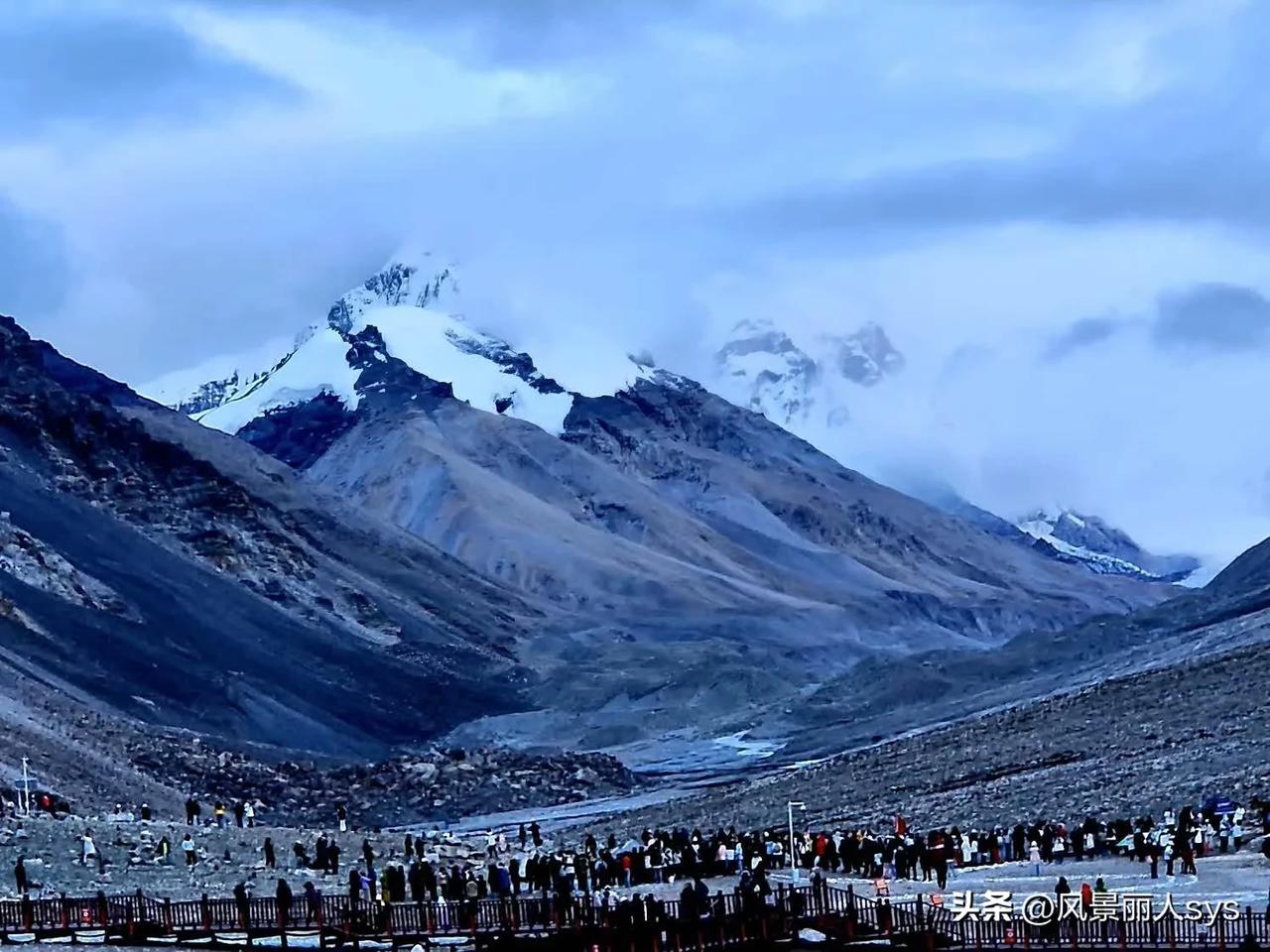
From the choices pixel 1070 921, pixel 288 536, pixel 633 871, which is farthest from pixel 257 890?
pixel 288 536

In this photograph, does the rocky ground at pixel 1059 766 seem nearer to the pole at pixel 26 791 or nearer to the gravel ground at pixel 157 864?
the gravel ground at pixel 157 864

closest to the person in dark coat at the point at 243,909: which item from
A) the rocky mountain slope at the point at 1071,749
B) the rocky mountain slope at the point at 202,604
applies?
the rocky mountain slope at the point at 1071,749

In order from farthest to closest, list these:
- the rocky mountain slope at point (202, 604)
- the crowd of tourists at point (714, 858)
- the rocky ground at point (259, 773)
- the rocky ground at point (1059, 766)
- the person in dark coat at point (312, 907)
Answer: the rocky mountain slope at point (202, 604)
the rocky ground at point (259, 773)
the rocky ground at point (1059, 766)
the crowd of tourists at point (714, 858)
the person in dark coat at point (312, 907)

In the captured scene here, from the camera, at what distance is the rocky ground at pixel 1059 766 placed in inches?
2697

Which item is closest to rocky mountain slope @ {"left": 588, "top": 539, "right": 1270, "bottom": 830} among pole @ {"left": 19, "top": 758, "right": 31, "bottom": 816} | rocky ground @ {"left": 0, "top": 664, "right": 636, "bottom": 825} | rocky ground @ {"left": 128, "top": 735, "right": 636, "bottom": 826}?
rocky ground @ {"left": 128, "top": 735, "right": 636, "bottom": 826}

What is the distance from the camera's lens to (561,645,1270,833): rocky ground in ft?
225

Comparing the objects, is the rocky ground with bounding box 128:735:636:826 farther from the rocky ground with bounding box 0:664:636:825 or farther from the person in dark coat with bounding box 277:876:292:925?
the person in dark coat with bounding box 277:876:292:925

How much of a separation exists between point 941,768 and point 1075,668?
151ft

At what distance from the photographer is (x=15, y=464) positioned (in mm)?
162625

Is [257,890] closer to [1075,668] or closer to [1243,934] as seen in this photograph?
[1243,934]

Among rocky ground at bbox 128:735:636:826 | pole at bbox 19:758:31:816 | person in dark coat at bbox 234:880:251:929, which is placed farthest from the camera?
rocky ground at bbox 128:735:636:826

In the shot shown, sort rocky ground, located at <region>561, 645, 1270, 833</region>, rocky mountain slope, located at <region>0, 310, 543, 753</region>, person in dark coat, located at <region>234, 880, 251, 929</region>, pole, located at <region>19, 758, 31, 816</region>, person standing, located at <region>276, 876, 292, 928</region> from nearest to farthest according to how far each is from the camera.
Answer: person standing, located at <region>276, 876, 292, 928</region> → person in dark coat, located at <region>234, 880, 251, 929</region> → rocky ground, located at <region>561, 645, 1270, 833</region> → pole, located at <region>19, 758, 31, 816</region> → rocky mountain slope, located at <region>0, 310, 543, 753</region>

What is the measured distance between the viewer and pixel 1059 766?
263 ft

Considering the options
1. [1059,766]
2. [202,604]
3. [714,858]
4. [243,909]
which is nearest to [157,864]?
[714,858]
